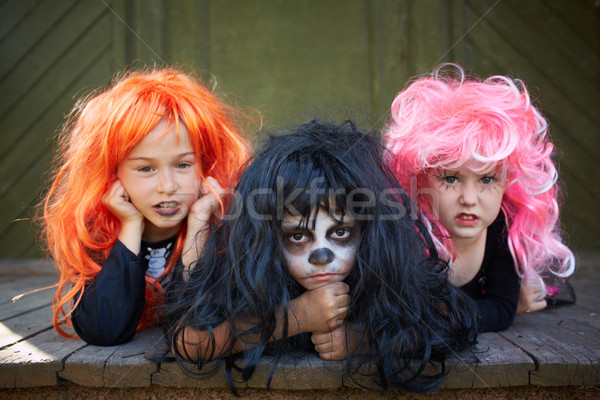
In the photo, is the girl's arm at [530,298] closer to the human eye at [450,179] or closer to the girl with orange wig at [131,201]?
the human eye at [450,179]

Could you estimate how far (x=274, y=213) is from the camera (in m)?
1.32

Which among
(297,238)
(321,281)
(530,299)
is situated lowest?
(530,299)

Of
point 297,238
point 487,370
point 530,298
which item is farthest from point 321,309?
point 530,298

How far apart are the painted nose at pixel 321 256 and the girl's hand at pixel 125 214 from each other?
606mm

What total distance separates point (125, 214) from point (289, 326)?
0.67 meters

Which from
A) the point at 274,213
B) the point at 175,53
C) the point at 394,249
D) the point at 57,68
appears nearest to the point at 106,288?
the point at 274,213

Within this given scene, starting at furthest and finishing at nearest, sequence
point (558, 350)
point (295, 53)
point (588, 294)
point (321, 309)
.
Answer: point (295, 53) < point (588, 294) < point (558, 350) < point (321, 309)

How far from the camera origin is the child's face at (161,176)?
Answer: 61.2 inches

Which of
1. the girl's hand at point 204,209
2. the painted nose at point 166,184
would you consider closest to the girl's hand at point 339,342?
the girl's hand at point 204,209

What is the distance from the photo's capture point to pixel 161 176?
1.58 m

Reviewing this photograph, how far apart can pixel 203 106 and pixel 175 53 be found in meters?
1.67

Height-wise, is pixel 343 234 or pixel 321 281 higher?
pixel 343 234

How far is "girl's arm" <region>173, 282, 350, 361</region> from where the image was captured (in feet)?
4.23

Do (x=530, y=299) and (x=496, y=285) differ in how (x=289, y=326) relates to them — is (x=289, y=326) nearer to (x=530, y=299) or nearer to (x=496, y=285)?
(x=496, y=285)
